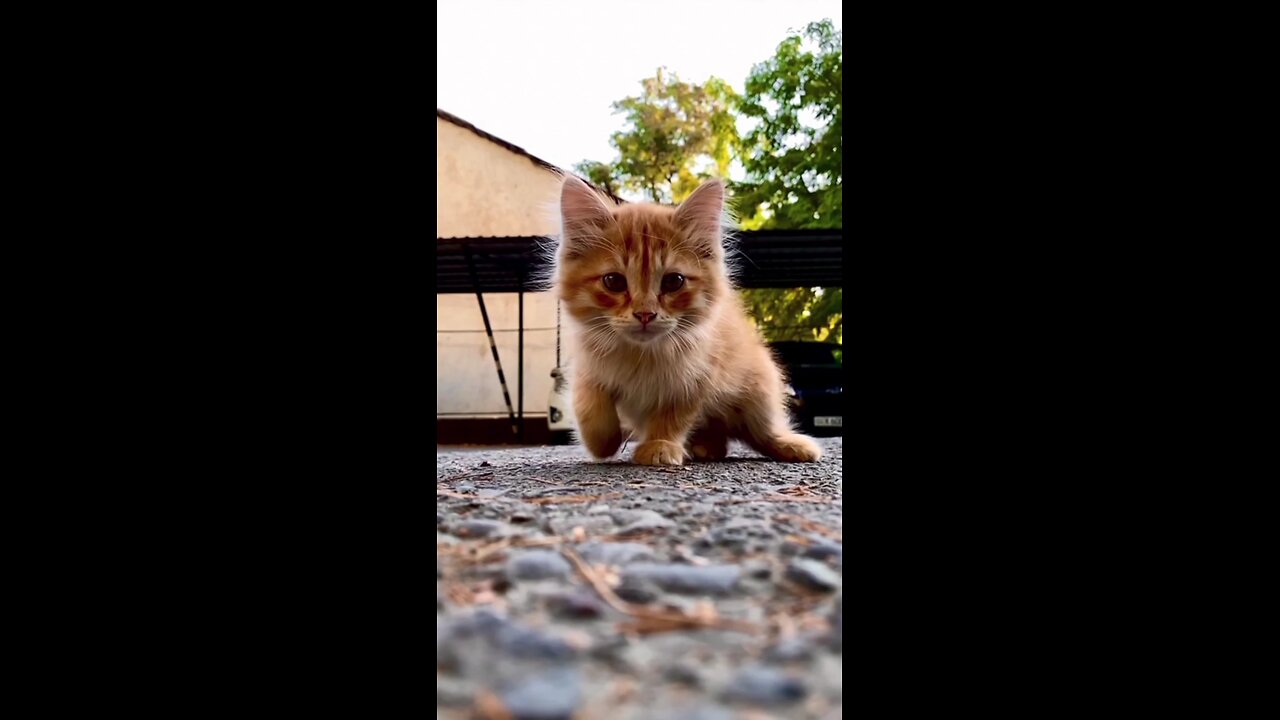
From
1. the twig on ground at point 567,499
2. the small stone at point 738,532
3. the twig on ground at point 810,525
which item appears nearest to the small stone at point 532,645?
the small stone at point 738,532

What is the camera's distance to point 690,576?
3.51 ft

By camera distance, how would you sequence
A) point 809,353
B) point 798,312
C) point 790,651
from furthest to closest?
point 798,312 → point 809,353 → point 790,651

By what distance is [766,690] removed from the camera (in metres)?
0.78

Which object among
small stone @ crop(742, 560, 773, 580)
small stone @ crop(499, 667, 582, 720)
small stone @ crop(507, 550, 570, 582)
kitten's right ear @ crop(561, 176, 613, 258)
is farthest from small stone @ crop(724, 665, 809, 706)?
kitten's right ear @ crop(561, 176, 613, 258)

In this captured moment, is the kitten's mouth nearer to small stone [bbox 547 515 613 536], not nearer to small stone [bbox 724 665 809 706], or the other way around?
small stone [bbox 547 515 613 536]

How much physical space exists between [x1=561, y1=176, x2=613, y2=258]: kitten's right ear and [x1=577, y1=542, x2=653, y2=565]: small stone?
175cm

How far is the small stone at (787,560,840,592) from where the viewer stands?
3.46 feet

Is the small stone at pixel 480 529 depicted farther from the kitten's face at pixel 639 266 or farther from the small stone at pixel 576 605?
the kitten's face at pixel 639 266

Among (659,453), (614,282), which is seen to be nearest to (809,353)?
(659,453)

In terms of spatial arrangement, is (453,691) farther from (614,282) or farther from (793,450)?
(793,450)

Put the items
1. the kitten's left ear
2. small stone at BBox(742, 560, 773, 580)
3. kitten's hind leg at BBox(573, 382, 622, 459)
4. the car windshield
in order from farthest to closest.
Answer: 1. the car windshield
2. kitten's hind leg at BBox(573, 382, 622, 459)
3. the kitten's left ear
4. small stone at BBox(742, 560, 773, 580)

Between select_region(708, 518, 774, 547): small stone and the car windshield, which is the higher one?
the car windshield

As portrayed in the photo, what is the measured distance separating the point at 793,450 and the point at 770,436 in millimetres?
Answer: 124
